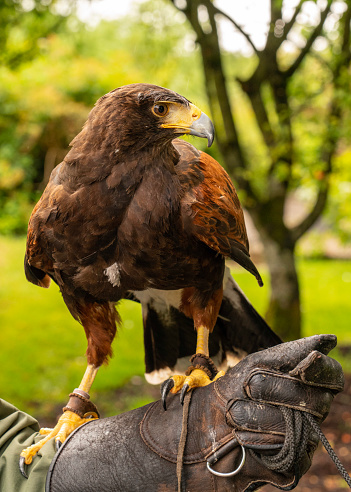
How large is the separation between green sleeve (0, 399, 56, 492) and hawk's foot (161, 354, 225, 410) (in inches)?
22.8

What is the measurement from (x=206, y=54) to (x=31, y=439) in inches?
163

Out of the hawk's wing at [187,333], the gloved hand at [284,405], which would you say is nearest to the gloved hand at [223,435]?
the gloved hand at [284,405]

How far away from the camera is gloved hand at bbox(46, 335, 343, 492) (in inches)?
73.9

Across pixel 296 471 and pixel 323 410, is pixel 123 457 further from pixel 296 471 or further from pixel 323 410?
pixel 323 410

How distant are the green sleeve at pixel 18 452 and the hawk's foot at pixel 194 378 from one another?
578 mm

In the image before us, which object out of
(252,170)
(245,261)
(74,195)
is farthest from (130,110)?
(252,170)

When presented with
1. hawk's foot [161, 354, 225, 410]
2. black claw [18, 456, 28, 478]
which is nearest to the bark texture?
hawk's foot [161, 354, 225, 410]

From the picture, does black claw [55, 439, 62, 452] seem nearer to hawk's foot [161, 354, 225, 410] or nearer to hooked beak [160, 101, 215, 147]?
hawk's foot [161, 354, 225, 410]

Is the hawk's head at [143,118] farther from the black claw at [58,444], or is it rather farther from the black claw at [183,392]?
the black claw at [58,444]

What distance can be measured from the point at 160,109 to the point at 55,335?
271 inches

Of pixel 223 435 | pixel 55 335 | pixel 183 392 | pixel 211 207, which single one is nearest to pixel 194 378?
pixel 183 392

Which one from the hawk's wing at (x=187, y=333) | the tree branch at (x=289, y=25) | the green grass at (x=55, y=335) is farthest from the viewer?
the green grass at (x=55, y=335)

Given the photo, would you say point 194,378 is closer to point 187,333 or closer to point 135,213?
point 187,333

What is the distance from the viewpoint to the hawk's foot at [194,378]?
2316 millimetres
